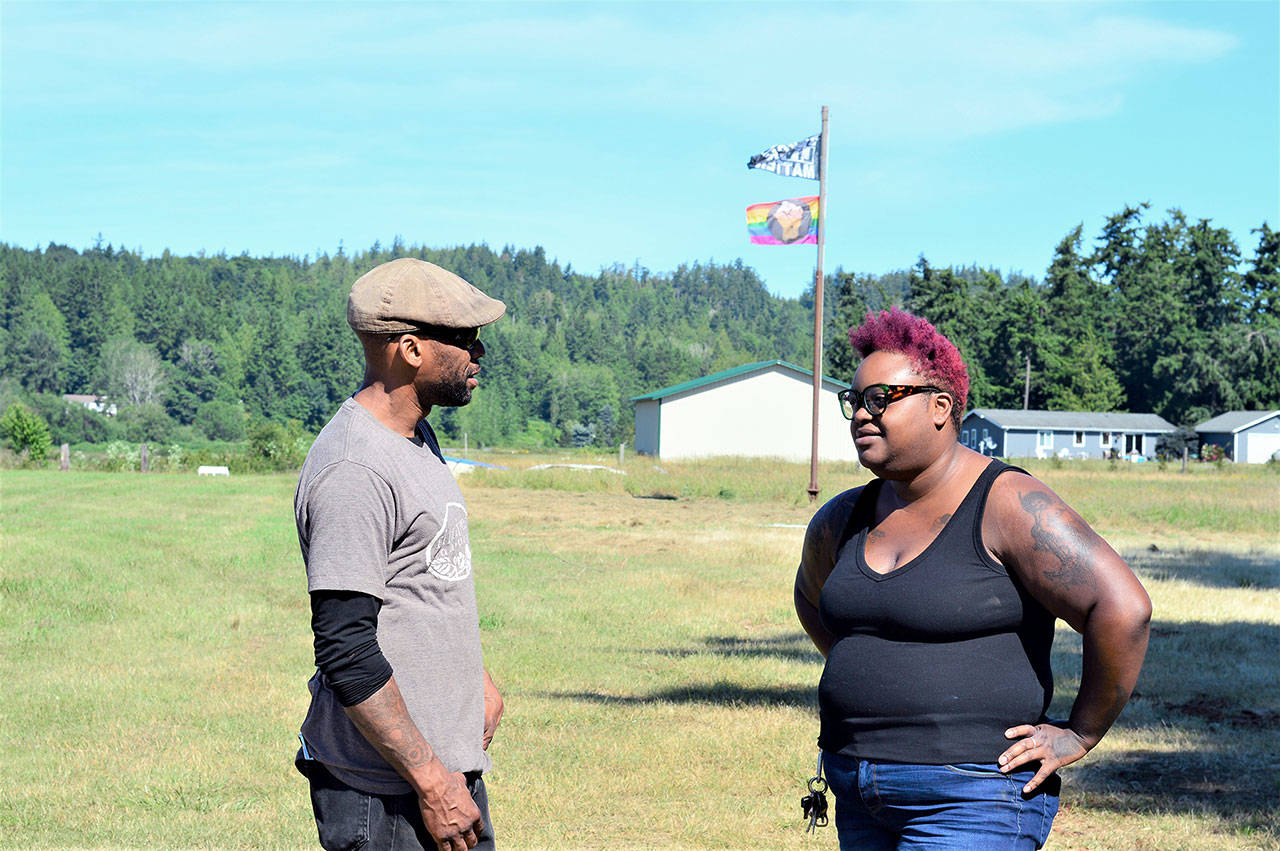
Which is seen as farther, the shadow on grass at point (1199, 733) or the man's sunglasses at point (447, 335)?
the shadow on grass at point (1199, 733)

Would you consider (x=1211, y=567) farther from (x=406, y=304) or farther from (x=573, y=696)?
(x=406, y=304)

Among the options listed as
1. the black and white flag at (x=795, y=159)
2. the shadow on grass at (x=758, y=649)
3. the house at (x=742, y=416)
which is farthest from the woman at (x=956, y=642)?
the house at (x=742, y=416)

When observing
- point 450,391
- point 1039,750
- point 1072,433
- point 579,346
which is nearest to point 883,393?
point 1039,750

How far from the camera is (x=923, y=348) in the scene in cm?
316

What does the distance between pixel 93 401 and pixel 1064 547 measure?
14341 cm

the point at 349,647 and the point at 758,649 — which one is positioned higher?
the point at 349,647

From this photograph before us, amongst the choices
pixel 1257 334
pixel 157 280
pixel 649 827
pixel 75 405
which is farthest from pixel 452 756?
pixel 157 280

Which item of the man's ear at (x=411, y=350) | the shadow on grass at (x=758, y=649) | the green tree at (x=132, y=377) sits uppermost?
the green tree at (x=132, y=377)

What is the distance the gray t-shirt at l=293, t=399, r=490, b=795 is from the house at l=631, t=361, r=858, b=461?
58754mm

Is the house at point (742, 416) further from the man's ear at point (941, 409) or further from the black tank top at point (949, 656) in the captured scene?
the black tank top at point (949, 656)

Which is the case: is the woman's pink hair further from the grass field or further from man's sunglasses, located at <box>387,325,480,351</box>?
the grass field

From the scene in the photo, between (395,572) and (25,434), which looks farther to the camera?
(25,434)

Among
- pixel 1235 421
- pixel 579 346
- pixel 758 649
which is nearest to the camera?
pixel 758 649

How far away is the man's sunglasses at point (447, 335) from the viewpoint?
2979mm
